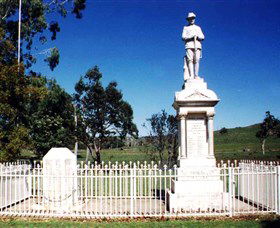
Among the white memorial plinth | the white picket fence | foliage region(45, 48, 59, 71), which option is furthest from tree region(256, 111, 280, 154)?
the white memorial plinth

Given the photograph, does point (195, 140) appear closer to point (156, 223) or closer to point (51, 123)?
point (156, 223)

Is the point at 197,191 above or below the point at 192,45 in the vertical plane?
below

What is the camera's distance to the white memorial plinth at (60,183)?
474 inches

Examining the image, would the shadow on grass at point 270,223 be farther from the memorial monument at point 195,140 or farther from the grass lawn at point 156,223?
the memorial monument at point 195,140

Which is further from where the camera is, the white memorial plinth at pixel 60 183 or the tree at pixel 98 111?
the tree at pixel 98 111

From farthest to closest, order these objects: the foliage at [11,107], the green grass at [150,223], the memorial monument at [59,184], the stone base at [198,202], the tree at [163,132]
→ the tree at [163,132] → the foliage at [11,107] → the memorial monument at [59,184] → the stone base at [198,202] → the green grass at [150,223]

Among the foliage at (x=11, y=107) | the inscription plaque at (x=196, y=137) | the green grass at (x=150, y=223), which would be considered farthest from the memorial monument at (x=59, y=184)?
the inscription plaque at (x=196, y=137)

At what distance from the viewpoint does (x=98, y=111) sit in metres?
35.0

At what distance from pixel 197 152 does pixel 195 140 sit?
45 centimetres

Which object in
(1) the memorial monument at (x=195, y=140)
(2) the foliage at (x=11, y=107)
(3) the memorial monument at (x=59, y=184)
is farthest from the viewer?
(2) the foliage at (x=11, y=107)

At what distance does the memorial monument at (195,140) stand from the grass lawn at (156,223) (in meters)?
1.18

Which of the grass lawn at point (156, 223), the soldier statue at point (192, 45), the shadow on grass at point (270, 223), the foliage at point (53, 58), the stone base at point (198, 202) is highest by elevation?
the foliage at point (53, 58)

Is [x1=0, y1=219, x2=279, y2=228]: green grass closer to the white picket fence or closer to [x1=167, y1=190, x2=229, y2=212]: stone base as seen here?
the white picket fence

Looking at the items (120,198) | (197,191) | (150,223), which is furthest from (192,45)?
(150,223)
